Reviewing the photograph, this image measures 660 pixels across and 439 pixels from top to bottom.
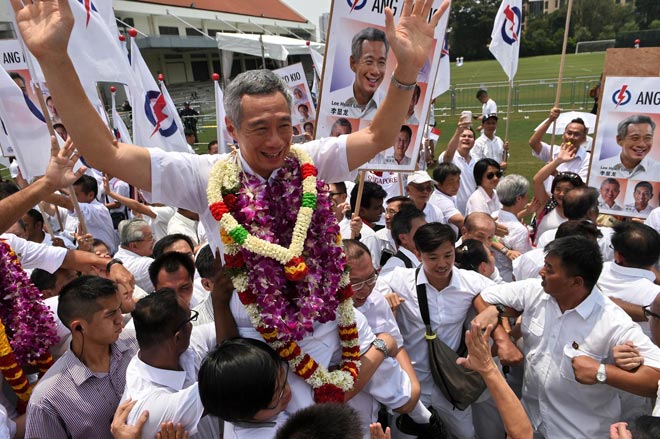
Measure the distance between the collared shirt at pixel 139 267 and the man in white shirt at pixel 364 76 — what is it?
2300 mm

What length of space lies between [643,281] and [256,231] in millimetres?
2971

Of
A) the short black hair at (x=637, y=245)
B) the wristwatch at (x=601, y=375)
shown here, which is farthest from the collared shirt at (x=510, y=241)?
the wristwatch at (x=601, y=375)

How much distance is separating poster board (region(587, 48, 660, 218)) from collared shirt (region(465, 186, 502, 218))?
3.97 ft

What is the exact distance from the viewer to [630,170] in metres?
5.09

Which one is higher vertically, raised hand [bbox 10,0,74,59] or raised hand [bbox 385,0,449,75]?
raised hand [bbox 385,0,449,75]

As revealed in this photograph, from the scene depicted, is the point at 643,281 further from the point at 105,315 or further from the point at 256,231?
the point at 105,315

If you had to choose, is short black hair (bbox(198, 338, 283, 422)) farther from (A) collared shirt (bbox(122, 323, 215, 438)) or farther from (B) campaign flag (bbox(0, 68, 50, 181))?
(B) campaign flag (bbox(0, 68, 50, 181))

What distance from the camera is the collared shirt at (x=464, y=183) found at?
7.48 m

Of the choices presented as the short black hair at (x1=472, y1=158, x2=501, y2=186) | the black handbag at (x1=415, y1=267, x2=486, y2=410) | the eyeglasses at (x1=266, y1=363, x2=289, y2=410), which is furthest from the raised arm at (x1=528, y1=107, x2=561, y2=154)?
the eyeglasses at (x1=266, y1=363, x2=289, y2=410)

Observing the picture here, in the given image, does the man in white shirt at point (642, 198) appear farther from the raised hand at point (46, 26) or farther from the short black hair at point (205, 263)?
the raised hand at point (46, 26)

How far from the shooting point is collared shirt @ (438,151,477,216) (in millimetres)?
7484

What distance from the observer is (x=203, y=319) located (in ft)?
11.4

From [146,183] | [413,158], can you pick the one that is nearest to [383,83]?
[413,158]

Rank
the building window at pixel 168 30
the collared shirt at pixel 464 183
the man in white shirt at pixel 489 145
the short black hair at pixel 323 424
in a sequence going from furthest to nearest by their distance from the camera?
the building window at pixel 168 30, the man in white shirt at pixel 489 145, the collared shirt at pixel 464 183, the short black hair at pixel 323 424
